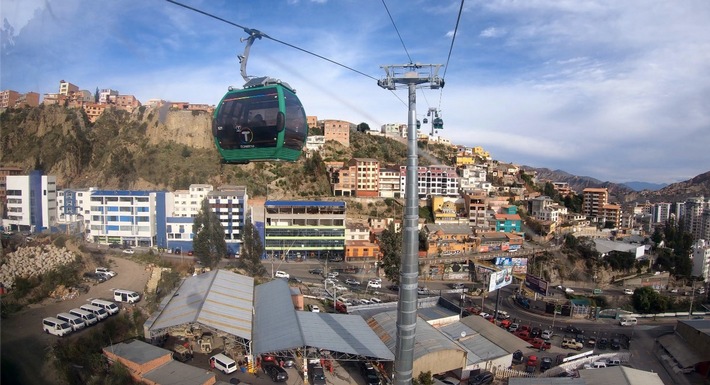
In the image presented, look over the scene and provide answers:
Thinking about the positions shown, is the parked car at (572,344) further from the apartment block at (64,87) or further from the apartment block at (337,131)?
the apartment block at (337,131)

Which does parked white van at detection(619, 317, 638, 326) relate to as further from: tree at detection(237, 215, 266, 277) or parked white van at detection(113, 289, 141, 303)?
parked white van at detection(113, 289, 141, 303)

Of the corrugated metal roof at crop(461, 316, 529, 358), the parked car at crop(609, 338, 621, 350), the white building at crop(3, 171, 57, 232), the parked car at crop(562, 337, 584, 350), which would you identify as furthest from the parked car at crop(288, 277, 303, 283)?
the parked car at crop(609, 338, 621, 350)

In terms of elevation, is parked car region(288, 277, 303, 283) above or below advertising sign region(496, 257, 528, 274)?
above

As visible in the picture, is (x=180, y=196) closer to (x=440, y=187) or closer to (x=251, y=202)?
(x=251, y=202)

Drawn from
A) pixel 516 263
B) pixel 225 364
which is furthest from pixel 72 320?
pixel 516 263

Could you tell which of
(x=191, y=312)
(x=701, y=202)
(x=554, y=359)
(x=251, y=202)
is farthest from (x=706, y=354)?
(x=701, y=202)

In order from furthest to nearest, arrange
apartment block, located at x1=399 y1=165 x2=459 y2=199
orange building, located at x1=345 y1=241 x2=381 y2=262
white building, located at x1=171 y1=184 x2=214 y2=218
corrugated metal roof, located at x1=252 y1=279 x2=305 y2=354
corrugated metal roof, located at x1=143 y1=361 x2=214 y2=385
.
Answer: apartment block, located at x1=399 y1=165 x2=459 y2=199 → orange building, located at x1=345 y1=241 x2=381 y2=262 → white building, located at x1=171 y1=184 x2=214 y2=218 → corrugated metal roof, located at x1=252 y1=279 x2=305 y2=354 → corrugated metal roof, located at x1=143 y1=361 x2=214 y2=385
